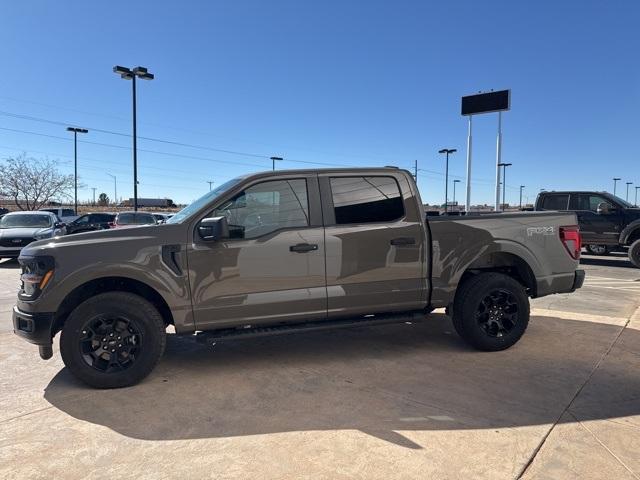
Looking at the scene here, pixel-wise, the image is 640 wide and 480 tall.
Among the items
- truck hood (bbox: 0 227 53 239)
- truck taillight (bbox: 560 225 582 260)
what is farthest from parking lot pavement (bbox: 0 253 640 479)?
truck hood (bbox: 0 227 53 239)

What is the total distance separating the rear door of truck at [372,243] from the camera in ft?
15.0

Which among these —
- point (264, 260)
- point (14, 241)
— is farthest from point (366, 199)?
point (14, 241)

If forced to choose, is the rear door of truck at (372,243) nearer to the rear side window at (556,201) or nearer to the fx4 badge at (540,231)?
the fx4 badge at (540,231)

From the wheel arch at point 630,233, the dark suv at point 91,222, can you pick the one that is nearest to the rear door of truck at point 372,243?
the wheel arch at point 630,233

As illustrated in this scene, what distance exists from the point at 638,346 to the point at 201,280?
4.84 meters

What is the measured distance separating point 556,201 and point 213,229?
44.0 ft

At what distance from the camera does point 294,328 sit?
4457mm

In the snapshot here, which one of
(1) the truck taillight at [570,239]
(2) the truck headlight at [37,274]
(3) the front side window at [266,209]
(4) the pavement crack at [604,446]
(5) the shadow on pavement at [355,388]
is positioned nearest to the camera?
(4) the pavement crack at [604,446]

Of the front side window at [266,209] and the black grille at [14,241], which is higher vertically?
the front side window at [266,209]

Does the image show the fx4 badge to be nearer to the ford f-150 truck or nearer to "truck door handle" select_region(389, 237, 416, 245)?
the ford f-150 truck

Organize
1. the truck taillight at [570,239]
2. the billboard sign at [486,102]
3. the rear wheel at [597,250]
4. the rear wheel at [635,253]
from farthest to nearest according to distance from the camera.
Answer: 1. the billboard sign at [486,102]
2. the rear wheel at [597,250]
3. the rear wheel at [635,253]
4. the truck taillight at [570,239]

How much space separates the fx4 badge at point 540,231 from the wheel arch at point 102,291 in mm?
3839

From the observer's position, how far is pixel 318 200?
4.60 metres

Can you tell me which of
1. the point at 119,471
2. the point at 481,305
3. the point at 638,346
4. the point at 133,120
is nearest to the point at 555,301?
the point at 638,346
